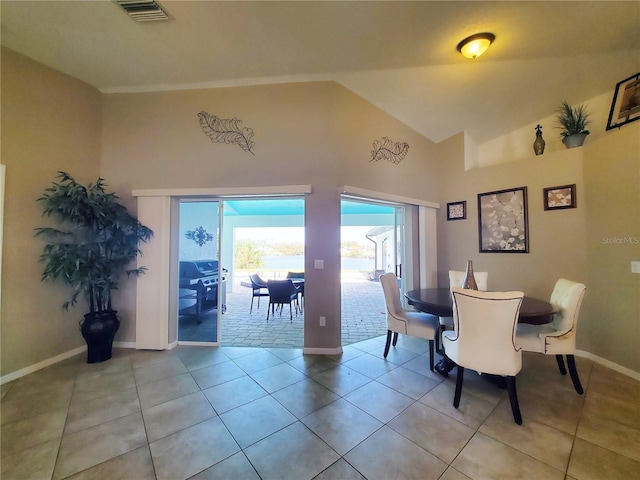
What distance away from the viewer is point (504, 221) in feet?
11.3

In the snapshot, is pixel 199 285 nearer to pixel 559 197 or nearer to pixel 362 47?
pixel 362 47

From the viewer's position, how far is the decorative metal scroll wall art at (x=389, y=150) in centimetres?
344

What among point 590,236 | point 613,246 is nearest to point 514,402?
point 613,246

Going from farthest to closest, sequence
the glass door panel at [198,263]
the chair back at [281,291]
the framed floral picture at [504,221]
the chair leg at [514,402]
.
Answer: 1. the chair back at [281,291]
2. the glass door panel at [198,263]
3. the framed floral picture at [504,221]
4. the chair leg at [514,402]

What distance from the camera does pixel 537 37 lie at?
227cm

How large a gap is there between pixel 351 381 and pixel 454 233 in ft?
9.59

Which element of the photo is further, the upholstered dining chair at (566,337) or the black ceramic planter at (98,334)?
the black ceramic planter at (98,334)

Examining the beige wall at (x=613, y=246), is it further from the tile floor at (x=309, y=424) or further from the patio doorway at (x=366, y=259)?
the patio doorway at (x=366, y=259)

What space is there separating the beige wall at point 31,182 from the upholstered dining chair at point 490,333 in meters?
4.31

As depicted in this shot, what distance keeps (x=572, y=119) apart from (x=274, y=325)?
508cm

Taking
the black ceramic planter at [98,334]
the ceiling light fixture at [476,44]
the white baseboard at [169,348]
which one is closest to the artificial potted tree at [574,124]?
the ceiling light fixture at [476,44]

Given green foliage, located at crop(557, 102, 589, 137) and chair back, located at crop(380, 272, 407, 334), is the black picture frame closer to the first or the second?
green foliage, located at crop(557, 102, 589, 137)

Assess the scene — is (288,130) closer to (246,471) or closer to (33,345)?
(246,471)

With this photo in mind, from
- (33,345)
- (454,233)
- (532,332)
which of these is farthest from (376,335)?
(33,345)
